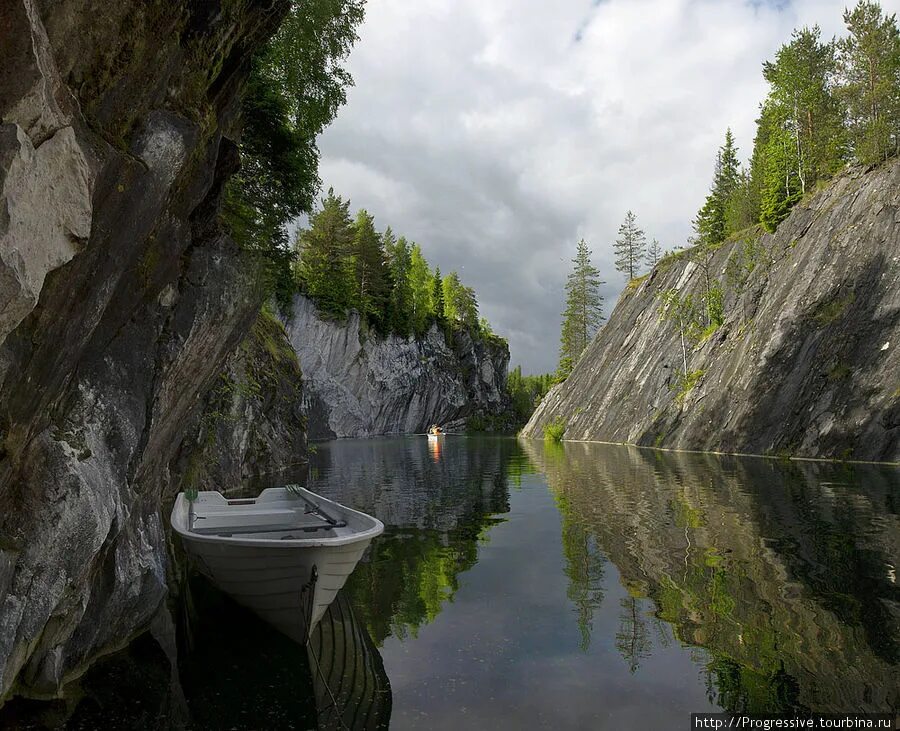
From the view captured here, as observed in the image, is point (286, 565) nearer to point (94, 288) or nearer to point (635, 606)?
point (94, 288)

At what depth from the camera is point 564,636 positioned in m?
9.03

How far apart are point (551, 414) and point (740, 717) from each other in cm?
6890

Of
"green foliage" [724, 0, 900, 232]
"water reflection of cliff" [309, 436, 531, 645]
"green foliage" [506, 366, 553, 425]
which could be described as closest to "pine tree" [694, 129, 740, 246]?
"green foliage" [724, 0, 900, 232]

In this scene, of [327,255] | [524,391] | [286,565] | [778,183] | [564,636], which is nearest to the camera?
[286,565]

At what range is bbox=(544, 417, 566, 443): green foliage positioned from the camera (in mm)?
66250

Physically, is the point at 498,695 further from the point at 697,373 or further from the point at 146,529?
the point at 697,373

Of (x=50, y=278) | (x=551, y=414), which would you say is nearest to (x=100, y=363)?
(x=50, y=278)

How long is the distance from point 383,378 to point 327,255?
23619 mm

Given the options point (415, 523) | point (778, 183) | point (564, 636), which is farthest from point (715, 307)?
point (564, 636)

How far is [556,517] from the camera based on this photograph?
1867 centimetres

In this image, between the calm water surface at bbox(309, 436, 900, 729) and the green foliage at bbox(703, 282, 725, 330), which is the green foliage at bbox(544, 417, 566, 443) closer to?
the green foliage at bbox(703, 282, 725, 330)

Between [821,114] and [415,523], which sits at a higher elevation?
[821,114]

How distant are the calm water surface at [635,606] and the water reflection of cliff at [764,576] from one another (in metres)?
0.04

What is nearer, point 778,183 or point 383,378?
point 778,183
